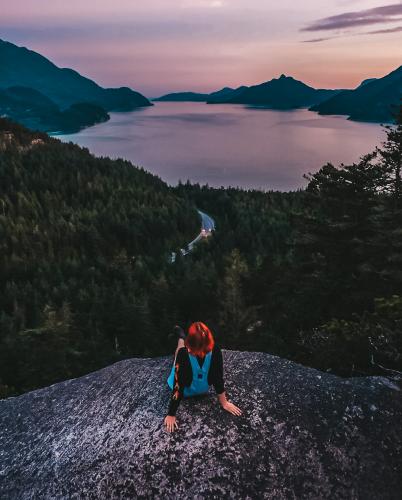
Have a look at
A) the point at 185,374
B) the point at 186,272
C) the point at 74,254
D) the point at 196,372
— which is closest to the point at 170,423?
the point at 185,374

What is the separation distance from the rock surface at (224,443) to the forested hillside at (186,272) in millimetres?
2738

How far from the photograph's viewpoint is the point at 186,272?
64.9 meters

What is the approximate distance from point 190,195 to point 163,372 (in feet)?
529

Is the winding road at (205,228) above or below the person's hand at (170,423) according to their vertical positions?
below

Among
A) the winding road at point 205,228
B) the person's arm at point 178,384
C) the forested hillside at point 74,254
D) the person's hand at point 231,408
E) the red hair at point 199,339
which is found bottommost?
the winding road at point 205,228

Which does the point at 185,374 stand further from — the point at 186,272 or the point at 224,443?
the point at 186,272

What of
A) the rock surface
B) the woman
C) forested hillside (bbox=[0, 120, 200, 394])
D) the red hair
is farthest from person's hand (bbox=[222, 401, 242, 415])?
forested hillside (bbox=[0, 120, 200, 394])

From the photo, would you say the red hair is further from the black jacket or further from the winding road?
the winding road

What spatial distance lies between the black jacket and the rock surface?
485mm

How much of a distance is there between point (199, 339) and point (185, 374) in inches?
35.4

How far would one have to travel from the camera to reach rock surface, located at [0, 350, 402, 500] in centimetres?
697

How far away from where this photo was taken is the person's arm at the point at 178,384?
25.6 feet

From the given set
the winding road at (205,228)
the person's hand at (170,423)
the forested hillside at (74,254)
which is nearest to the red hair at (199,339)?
the person's hand at (170,423)

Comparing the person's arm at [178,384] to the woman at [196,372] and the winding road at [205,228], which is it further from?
the winding road at [205,228]
